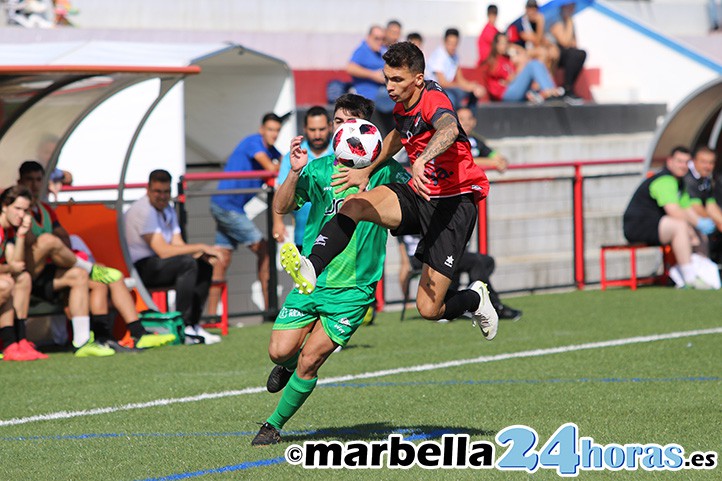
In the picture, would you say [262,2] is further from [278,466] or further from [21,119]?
[278,466]

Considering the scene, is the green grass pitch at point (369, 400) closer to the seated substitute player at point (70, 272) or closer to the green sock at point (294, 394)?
the green sock at point (294, 394)

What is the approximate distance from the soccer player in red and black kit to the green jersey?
0.27 metres

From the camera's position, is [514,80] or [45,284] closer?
[45,284]

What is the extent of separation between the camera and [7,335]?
11.2 m

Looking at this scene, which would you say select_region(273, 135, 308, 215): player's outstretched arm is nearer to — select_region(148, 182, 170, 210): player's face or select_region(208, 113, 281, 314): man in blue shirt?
select_region(148, 182, 170, 210): player's face

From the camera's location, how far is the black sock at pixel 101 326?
11641 millimetres

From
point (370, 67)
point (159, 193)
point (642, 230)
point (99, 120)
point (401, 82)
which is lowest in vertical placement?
point (642, 230)

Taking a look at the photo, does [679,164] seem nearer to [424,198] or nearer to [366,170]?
[366,170]

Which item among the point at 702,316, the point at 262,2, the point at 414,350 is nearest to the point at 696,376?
the point at 414,350

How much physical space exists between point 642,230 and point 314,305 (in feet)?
30.5

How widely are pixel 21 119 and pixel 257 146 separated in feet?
9.32

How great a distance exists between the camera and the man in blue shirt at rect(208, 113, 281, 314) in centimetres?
1348

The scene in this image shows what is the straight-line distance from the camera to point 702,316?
42.7ft

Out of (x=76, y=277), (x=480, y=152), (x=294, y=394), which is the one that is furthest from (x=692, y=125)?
(x=294, y=394)
